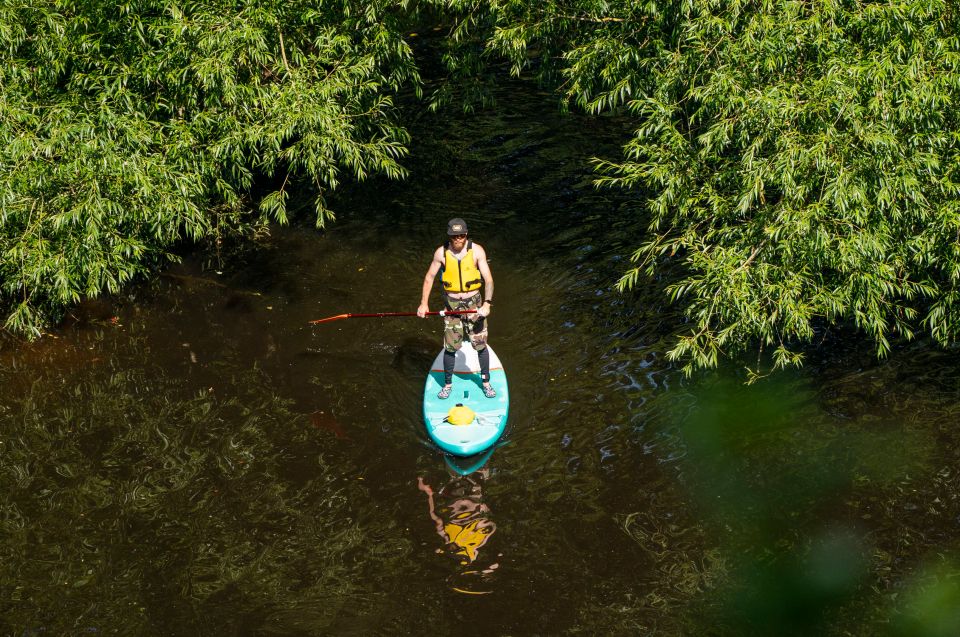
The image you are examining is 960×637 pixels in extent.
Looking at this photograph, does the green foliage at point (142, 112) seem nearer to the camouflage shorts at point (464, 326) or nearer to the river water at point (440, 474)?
the river water at point (440, 474)

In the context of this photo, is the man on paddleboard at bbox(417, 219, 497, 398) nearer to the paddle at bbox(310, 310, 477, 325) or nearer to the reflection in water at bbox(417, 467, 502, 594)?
the paddle at bbox(310, 310, 477, 325)

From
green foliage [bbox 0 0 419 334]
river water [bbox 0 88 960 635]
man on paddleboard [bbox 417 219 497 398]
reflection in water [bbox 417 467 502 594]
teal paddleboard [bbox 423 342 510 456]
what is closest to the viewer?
river water [bbox 0 88 960 635]

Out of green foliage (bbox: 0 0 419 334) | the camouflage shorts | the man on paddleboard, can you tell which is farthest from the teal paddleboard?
green foliage (bbox: 0 0 419 334)

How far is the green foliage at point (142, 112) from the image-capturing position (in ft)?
35.1

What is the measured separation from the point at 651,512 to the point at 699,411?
173 cm

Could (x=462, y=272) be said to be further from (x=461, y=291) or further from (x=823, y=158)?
(x=823, y=158)

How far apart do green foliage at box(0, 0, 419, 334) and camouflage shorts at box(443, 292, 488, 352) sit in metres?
2.52

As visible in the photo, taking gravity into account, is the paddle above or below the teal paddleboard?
above

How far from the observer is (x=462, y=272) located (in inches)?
384

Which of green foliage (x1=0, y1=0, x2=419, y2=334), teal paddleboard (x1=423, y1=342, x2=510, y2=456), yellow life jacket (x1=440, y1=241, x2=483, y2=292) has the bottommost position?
teal paddleboard (x1=423, y1=342, x2=510, y2=456)

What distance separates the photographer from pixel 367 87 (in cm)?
1173

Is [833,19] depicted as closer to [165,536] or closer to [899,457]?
[899,457]

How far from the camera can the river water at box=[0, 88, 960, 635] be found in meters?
8.32

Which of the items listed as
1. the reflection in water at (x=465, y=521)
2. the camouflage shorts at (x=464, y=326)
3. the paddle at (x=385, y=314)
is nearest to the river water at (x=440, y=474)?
the reflection in water at (x=465, y=521)
